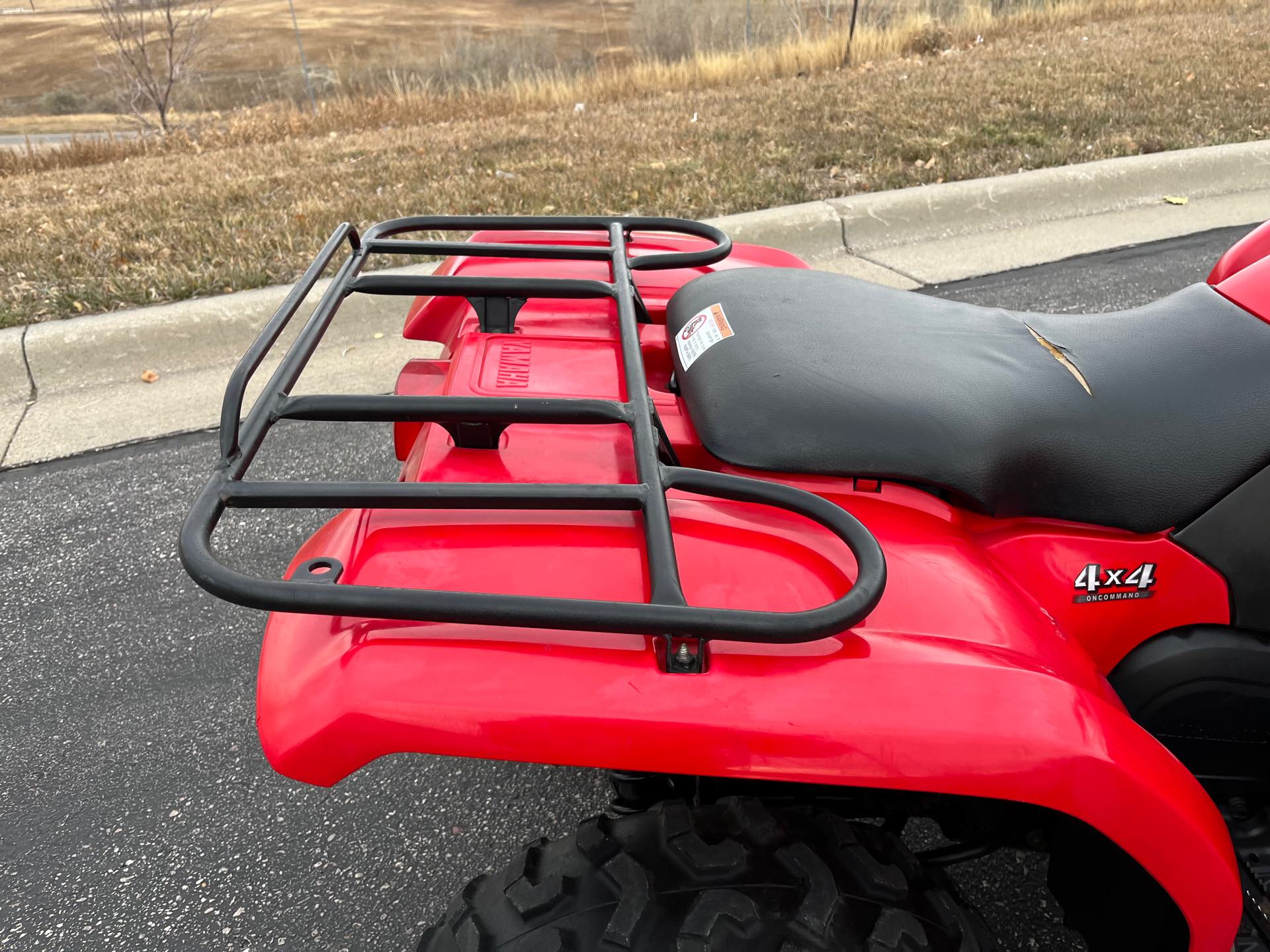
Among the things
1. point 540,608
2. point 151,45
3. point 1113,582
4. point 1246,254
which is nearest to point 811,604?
point 540,608

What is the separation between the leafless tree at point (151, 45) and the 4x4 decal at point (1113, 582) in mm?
16282

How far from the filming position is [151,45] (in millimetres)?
17344

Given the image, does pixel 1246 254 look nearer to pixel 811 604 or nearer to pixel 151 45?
pixel 811 604

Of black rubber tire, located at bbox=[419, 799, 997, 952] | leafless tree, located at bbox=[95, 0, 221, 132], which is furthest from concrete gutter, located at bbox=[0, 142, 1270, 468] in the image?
leafless tree, located at bbox=[95, 0, 221, 132]

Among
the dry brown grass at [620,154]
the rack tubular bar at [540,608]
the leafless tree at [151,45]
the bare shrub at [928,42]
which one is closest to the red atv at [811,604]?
the rack tubular bar at [540,608]

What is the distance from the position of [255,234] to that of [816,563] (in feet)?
14.0

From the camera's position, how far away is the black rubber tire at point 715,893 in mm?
1012

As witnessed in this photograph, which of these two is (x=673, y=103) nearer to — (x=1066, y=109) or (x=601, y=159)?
(x=601, y=159)

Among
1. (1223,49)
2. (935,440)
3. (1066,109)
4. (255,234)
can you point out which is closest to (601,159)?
(255,234)

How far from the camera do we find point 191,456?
3225 mm

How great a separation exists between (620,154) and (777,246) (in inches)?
68.2

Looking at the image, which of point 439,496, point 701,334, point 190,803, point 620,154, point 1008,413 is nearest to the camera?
point 439,496

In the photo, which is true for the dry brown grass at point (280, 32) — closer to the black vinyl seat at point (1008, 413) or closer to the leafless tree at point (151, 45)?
the leafless tree at point (151, 45)

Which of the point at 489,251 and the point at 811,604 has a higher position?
the point at 489,251
